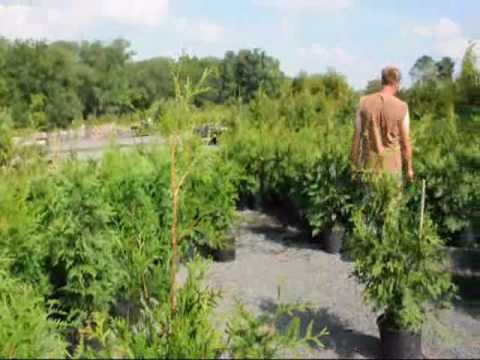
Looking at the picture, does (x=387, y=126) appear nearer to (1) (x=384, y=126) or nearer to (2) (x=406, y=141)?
Result: (1) (x=384, y=126)

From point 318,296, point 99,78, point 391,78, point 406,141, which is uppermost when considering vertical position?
point 99,78

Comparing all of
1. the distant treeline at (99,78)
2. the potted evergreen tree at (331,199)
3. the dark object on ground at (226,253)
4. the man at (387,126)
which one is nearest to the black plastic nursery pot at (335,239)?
the potted evergreen tree at (331,199)

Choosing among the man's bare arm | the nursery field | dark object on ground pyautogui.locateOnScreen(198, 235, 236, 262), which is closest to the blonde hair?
the man's bare arm

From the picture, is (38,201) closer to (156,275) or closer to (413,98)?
(156,275)

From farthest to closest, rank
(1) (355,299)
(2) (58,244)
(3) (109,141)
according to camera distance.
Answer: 1. (3) (109,141)
2. (1) (355,299)
3. (2) (58,244)

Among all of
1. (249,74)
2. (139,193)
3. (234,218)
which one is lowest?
(234,218)

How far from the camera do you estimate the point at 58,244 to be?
3883 millimetres

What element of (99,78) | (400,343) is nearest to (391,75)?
(400,343)

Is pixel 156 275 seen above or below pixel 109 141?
below

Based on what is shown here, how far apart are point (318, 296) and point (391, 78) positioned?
2.05 m

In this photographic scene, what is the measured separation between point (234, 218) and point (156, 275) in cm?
234

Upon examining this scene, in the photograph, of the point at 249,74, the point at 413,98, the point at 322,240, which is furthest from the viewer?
the point at 249,74

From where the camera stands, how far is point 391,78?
16.3ft

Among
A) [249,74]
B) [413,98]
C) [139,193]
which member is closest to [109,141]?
[139,193]
